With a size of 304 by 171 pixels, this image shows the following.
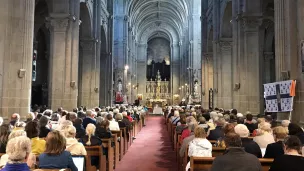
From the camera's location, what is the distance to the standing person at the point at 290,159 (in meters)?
4.00

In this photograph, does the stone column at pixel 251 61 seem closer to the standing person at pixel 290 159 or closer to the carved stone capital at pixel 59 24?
the carved stone capital at pixel 59 24

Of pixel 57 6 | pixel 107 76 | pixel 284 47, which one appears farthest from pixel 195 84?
pixel 284 47

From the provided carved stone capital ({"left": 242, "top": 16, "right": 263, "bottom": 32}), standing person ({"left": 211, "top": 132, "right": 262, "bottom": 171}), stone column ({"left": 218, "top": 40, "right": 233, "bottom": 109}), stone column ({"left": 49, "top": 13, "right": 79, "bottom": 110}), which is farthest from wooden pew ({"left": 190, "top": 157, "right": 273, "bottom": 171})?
stone column ({"left": 218, "top": 40, "right": 233, "bottom": 109})

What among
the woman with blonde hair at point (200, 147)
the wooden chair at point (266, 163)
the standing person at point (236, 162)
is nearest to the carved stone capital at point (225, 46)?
the woman with blonde hair at point (200, 147)

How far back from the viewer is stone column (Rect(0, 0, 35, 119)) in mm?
11617

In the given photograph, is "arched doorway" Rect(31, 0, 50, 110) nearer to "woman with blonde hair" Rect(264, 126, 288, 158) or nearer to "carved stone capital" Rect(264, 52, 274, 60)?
"carved stone capital" Rect(264, 52, 274, 60)

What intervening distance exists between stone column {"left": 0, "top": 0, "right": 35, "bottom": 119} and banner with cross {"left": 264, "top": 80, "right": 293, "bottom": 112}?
30.7 feet

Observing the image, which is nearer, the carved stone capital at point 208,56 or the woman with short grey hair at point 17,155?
the woman with short grey hair at point 17,155

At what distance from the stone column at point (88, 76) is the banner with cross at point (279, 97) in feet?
48.0

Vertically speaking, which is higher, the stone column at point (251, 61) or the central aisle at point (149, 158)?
the stone column at point (251, 61)

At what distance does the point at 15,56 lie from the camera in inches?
467

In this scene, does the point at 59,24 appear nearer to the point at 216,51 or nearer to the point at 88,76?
the point at 88,76

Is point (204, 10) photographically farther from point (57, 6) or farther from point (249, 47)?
point (57, 6)

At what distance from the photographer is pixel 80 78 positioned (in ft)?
85.7
